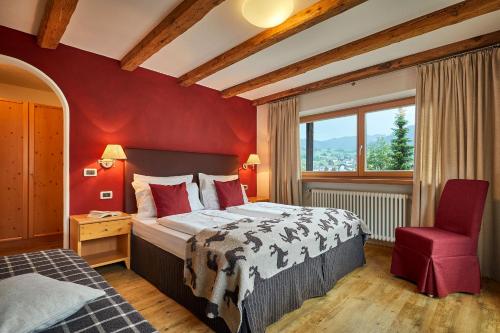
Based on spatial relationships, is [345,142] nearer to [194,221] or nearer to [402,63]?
[402,63]

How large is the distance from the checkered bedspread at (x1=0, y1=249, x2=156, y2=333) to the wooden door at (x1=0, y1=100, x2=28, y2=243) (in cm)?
259

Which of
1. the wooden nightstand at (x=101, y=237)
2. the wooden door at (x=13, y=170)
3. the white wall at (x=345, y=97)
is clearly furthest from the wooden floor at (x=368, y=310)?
the wooden door at (x=13, y=170)

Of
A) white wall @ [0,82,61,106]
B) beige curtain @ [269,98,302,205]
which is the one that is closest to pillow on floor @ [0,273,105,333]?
beige curtain @ [269,98,302,205]

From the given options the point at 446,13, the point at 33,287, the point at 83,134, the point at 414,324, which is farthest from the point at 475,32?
the point at 83,134

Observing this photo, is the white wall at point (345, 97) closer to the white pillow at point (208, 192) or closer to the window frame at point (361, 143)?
the window frame at point (361, 143)

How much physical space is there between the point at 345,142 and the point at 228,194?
2092mm

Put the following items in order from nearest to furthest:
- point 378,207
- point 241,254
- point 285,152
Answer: point 241,254 < point 378,207 < point 285,152

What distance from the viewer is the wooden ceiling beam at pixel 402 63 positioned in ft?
8.35

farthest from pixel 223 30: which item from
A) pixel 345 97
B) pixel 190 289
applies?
pixel 190 289

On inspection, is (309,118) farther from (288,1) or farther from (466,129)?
(288,1)

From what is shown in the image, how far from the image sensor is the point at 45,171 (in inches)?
150

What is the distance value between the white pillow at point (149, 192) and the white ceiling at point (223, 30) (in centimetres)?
147

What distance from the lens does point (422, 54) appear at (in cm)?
288

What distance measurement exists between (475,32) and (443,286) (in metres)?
2.45
